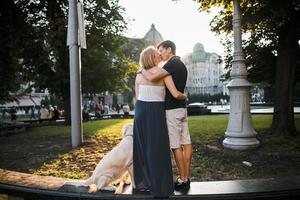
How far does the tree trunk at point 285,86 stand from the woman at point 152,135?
783 centimetres

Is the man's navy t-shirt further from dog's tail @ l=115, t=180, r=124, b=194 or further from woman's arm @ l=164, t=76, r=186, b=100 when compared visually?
dog's tail @ l=115, t=180, r=124, b=194

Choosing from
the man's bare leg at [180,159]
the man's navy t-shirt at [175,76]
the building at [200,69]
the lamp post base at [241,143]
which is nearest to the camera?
the man's navy t-shirt at [175,76]

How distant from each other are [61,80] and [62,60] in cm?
130

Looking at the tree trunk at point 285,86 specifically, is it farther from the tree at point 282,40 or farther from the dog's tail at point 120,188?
the dog's tail at point 120,188

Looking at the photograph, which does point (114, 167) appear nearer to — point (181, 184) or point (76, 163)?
point (181, 184)

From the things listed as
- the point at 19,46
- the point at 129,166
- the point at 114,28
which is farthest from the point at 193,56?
the point at 129,166

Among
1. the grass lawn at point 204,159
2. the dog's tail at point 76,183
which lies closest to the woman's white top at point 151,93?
the dog's tail at point 76,183

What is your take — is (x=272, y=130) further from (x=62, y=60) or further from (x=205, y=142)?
(x=62, y=60)

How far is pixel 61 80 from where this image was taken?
20.2 metres

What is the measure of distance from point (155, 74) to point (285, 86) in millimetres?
8430

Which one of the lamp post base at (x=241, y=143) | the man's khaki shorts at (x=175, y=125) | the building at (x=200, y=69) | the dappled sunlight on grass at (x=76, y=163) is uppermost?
the building at (x=200, y=69)

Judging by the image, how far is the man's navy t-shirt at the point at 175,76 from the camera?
490 cm

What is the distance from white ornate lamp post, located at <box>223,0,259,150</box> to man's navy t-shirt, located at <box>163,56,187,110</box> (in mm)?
4359

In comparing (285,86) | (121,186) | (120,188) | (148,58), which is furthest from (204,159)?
(285,86)
